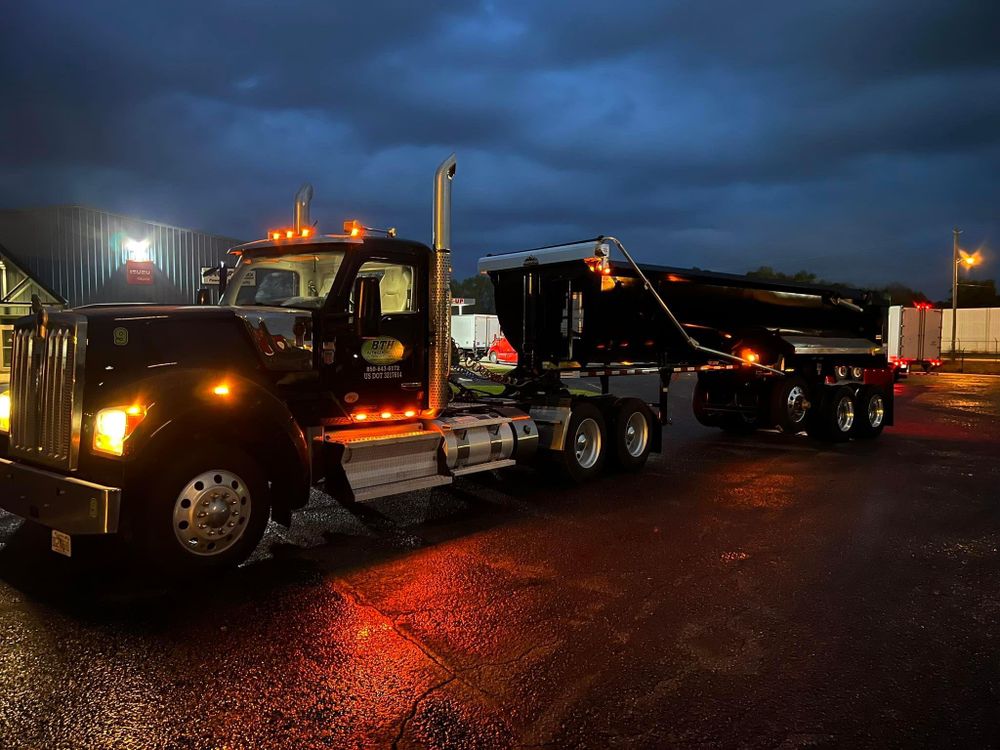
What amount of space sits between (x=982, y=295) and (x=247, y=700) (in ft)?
341

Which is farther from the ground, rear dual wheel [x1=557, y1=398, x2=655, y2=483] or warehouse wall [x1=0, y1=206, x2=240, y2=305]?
warehouse wall [x1=0, y1=206, x2=240, y2=305]

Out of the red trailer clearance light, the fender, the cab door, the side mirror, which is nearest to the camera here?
the fender

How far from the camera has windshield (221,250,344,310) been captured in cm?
654

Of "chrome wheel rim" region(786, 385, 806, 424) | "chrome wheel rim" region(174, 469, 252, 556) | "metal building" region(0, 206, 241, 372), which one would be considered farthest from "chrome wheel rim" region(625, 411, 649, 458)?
"metal building" region(0, 206, 241, 372)

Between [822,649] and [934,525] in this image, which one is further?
[934,525]

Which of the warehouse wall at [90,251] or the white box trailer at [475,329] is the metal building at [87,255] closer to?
the warehouse wall at [90,251]

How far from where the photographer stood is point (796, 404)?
1303 centimetres

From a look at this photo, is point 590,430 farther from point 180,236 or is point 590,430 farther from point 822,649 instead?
point 180,236

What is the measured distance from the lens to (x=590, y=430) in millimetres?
9297

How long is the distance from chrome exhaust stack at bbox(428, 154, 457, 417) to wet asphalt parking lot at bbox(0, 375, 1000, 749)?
4.54ft

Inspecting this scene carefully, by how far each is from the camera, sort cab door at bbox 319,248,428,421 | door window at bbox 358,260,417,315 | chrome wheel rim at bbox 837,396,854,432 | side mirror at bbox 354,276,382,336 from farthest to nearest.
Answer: chrome wheel rim at bbox 837,396,854,432 < door window at bbox 358,260,417,315 < cab door at bbox 319,248,428,421 < side mirror at bbox 354,276,382,336

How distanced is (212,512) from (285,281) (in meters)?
2.36

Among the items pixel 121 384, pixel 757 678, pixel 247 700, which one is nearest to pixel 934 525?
pixel 757 678

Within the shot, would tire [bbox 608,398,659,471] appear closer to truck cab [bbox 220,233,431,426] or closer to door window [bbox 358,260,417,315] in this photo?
truck cab [bbox 220,233,431,426]
